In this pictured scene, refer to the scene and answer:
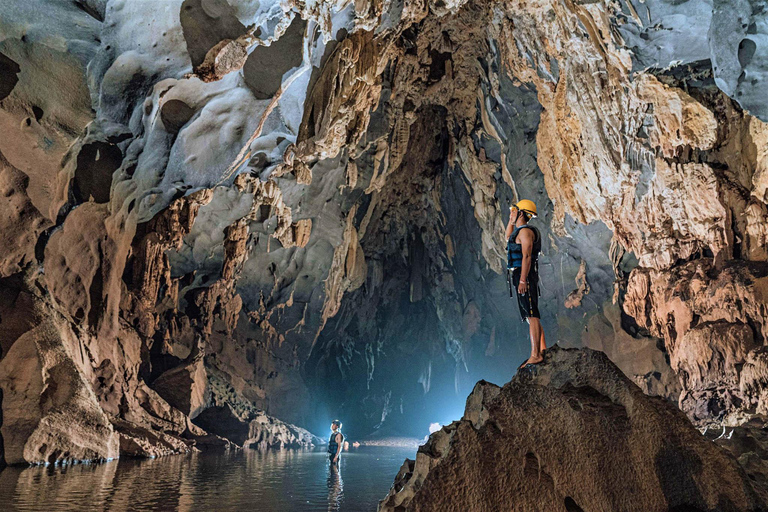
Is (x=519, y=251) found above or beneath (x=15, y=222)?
beneath

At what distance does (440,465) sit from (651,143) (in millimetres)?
8984

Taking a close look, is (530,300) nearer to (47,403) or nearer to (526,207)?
(526,207)

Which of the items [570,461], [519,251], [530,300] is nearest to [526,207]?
[519,251]

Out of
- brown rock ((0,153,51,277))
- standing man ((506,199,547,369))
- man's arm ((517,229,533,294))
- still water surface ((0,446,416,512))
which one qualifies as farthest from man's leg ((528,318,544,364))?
brown rock ((0,153,51,277))

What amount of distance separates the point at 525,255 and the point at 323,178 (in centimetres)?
1066

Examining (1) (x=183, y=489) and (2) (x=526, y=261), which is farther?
(1) (x=183, y=489)

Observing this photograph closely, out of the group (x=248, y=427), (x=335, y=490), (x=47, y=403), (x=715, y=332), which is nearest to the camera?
(x=335, y=490)

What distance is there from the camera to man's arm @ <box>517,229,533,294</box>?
387 centimetres

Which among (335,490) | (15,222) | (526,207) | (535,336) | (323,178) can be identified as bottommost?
(335,490)

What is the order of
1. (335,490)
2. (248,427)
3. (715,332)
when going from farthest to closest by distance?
(248,427) < (715,332) < (335,490)

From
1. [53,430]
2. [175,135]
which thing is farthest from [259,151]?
[53,430]

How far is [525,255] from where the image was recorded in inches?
152

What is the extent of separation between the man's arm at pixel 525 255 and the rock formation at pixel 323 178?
3703mm

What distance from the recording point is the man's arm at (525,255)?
3.87 m
